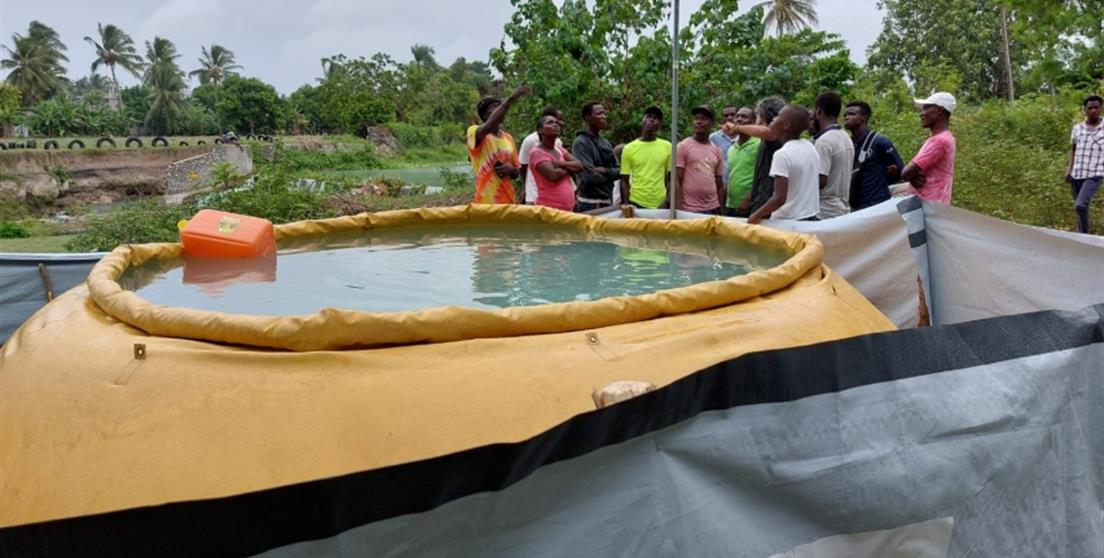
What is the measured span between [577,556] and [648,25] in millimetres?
10046

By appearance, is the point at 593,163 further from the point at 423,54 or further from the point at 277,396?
the point at 423,54

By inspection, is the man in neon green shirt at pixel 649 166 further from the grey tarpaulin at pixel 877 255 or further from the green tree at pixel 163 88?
the green tree at pixel 163 88

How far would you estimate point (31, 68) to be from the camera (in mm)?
56469

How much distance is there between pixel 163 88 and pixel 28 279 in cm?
6227

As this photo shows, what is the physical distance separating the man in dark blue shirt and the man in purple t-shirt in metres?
0.97

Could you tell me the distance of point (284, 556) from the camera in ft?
4.12

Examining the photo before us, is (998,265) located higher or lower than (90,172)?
lower

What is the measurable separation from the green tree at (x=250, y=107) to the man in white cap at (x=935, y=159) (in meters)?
54.5

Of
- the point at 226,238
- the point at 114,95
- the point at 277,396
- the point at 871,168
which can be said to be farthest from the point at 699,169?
the point at 114,95

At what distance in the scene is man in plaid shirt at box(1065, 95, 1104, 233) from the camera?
773cm

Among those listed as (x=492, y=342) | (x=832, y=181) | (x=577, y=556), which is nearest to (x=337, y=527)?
(x=577, y=556)

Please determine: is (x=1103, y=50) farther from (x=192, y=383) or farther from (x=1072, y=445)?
(x=192, y=383)

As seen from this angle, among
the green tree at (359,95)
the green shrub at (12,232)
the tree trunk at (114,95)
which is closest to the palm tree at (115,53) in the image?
the tree trunk at (114,95)

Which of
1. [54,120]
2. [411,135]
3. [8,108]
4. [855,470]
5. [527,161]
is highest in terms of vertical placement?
[8,108]
